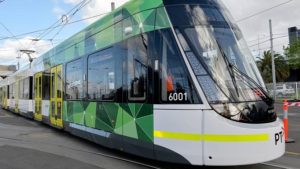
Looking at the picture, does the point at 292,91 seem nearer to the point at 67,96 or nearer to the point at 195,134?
the point at 67,96

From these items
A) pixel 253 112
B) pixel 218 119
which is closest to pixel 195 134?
pixel 218 119

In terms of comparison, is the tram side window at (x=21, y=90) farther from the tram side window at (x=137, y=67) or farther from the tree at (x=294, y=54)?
the tree at (x=294, y=54)

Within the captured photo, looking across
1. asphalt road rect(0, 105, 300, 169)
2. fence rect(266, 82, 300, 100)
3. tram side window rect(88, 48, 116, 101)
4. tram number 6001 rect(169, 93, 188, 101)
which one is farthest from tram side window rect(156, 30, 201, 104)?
fence rect(266, 82, 300, 100)

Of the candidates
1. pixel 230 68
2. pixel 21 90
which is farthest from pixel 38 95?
pixel 230 68

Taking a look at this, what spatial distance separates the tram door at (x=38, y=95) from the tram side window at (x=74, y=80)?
473 centimetres

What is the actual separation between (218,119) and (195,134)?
478mm

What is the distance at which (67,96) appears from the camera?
11.8 metres

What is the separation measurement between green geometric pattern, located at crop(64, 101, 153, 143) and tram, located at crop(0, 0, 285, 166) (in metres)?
0.02

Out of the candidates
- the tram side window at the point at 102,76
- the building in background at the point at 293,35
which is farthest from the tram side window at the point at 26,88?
the building in background at the point at 293,35

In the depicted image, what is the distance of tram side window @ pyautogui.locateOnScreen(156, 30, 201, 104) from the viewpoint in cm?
638

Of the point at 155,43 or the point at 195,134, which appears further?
the point at 155,43

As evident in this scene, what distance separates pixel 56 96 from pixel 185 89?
306 inches

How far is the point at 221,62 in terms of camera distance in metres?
6.49

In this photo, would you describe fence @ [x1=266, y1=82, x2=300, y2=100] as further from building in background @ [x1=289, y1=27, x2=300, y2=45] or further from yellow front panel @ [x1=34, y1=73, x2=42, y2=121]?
yellow front panel @ [x1=34, y1=73, x2=42, y2=121]
